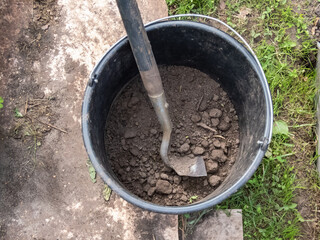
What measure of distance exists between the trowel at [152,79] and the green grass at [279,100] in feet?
1.06

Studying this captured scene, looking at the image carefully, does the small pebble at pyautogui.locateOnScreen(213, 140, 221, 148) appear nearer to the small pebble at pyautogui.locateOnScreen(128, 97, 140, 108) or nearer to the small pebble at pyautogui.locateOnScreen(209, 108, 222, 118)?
the small pebble at pyautogui.locateOnScreen(209, 108, 222, 118)

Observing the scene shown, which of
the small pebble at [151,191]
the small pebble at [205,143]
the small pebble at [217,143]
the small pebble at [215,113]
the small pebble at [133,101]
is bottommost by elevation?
the small pebble at [151,191]

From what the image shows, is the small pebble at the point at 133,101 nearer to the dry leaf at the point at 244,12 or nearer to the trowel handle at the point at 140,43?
the trowel handle at the point at 140,43

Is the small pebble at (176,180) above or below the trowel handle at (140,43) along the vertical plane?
below

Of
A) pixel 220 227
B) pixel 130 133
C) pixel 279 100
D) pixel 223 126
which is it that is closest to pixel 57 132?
pixel 130 133

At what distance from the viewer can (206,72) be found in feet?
5.77

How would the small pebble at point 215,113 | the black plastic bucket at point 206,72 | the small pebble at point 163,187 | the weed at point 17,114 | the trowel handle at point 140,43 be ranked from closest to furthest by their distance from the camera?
the trowel handle at point 140,43 < the black plastic bucket at point 206,72 < the small pebble at point 163,187 < the small pebble at point 215,113 < the weed at point 17,114

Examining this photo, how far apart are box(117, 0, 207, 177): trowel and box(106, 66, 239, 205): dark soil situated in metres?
0.05

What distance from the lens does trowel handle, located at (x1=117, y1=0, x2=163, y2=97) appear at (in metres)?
1.11

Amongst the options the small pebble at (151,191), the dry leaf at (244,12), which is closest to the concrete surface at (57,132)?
the small pebble at (151,191)

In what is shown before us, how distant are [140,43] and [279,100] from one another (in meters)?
1.08

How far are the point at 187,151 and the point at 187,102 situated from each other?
28 centimetres

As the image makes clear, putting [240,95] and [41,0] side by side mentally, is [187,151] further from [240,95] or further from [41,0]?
[41,0]

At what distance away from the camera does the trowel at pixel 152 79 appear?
1132 mm
